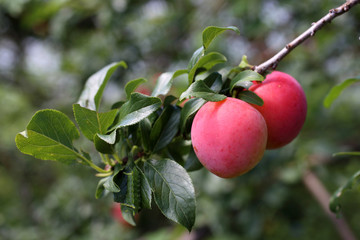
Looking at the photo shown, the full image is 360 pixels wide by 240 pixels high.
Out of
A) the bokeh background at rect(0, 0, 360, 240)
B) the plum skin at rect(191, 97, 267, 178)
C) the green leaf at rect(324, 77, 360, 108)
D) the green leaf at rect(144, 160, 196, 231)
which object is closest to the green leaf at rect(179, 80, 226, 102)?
the plum skin at rect(191, 97, 267, 178)

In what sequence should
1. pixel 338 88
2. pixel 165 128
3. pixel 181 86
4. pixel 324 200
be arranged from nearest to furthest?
1. pixel 165 128
2. pixel 338 88
3. pixel 324 200
4. pixel 181 86

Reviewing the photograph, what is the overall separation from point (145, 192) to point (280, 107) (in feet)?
0.92

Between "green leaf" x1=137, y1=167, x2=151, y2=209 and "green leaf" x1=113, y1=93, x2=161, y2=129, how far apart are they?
3.5 inches

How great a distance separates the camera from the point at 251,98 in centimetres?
56

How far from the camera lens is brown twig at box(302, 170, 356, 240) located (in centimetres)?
142

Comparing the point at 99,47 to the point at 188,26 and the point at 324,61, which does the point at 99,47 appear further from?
the point at 324,61

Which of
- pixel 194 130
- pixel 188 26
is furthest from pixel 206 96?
pixel 188 26

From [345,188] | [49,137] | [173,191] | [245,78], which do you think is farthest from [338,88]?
[49,137]

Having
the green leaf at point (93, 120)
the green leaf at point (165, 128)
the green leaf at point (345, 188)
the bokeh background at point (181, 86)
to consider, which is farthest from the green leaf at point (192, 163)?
the bokeh background at point (181, 86)

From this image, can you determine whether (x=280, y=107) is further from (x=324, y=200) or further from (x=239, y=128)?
(x=324, y=200)

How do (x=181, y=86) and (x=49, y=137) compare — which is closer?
(x=49, y=137)

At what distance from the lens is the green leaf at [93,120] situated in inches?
22.3

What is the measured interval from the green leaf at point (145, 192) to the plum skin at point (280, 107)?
0.24 metres

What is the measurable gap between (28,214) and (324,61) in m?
2.31
